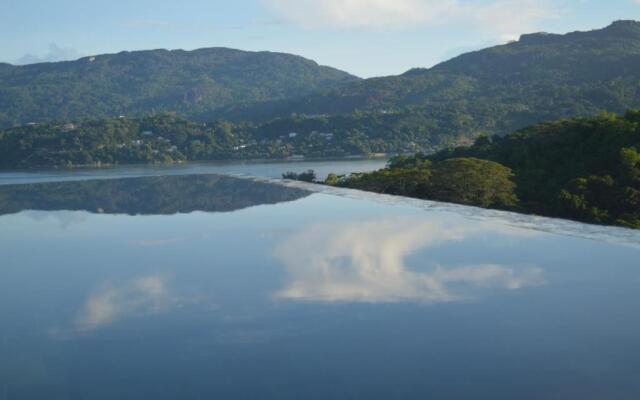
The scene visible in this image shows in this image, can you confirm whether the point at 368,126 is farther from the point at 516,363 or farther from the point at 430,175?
the point at 516,363

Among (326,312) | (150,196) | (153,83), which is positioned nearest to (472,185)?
(150,196)

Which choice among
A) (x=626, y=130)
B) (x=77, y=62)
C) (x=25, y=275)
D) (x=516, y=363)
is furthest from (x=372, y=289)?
(x=77, y=62)

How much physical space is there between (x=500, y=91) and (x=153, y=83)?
67751 millimetres

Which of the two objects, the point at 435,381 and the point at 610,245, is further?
the point at 610,245

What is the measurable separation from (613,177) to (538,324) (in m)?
11.8

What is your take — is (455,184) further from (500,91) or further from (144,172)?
(500,91)

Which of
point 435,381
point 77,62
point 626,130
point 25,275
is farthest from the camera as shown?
point 77,62

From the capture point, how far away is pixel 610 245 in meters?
5.48

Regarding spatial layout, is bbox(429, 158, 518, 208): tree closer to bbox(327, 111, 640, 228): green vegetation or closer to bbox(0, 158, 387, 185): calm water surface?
bbox(327, 111, 640, 228): green vegetation

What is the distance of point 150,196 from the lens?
476 inches

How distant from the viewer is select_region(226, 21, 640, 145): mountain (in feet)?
173

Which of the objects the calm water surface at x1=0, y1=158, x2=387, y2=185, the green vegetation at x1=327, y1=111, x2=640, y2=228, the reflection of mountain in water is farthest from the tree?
the calm water surface at x1=0, y1=158, x2=387, y2=185

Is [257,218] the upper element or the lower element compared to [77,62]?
lower

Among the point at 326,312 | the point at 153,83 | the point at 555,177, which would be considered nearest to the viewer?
the point at 326,312
